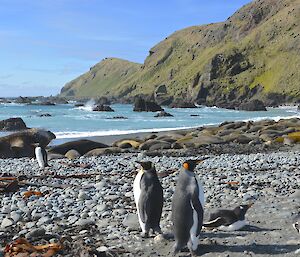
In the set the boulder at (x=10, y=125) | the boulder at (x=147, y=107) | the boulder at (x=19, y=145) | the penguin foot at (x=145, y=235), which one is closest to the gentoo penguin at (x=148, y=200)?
the penguin foot at (x=145, y=235)

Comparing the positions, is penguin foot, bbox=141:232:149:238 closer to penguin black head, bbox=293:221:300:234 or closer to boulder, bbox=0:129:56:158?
penguin black head, bbox=293:221:300:234

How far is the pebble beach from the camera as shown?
221 inches

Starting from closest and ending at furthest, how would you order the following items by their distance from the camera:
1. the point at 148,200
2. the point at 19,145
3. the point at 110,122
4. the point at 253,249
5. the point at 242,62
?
the point at 253,249
the point at 148,200
the point at 19,145
the point at 110,122
the point at 242,62

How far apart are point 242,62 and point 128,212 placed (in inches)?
4459

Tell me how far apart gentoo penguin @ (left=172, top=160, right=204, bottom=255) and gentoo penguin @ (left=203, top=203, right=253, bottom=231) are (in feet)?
2.73

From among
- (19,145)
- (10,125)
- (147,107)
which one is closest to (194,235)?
(19,145)

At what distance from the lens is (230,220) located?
6164 mm

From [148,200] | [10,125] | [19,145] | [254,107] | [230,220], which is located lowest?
[254,107]

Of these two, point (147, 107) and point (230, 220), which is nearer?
point (230, 220)

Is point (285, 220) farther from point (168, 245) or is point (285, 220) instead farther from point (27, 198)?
point (27, 198)

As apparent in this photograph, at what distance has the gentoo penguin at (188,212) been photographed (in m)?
5.38

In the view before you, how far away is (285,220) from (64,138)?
21.8 metres

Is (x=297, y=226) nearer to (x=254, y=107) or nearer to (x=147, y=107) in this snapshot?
(x=147, y=107)

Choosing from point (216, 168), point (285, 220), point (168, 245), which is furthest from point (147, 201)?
point (216, 168)
